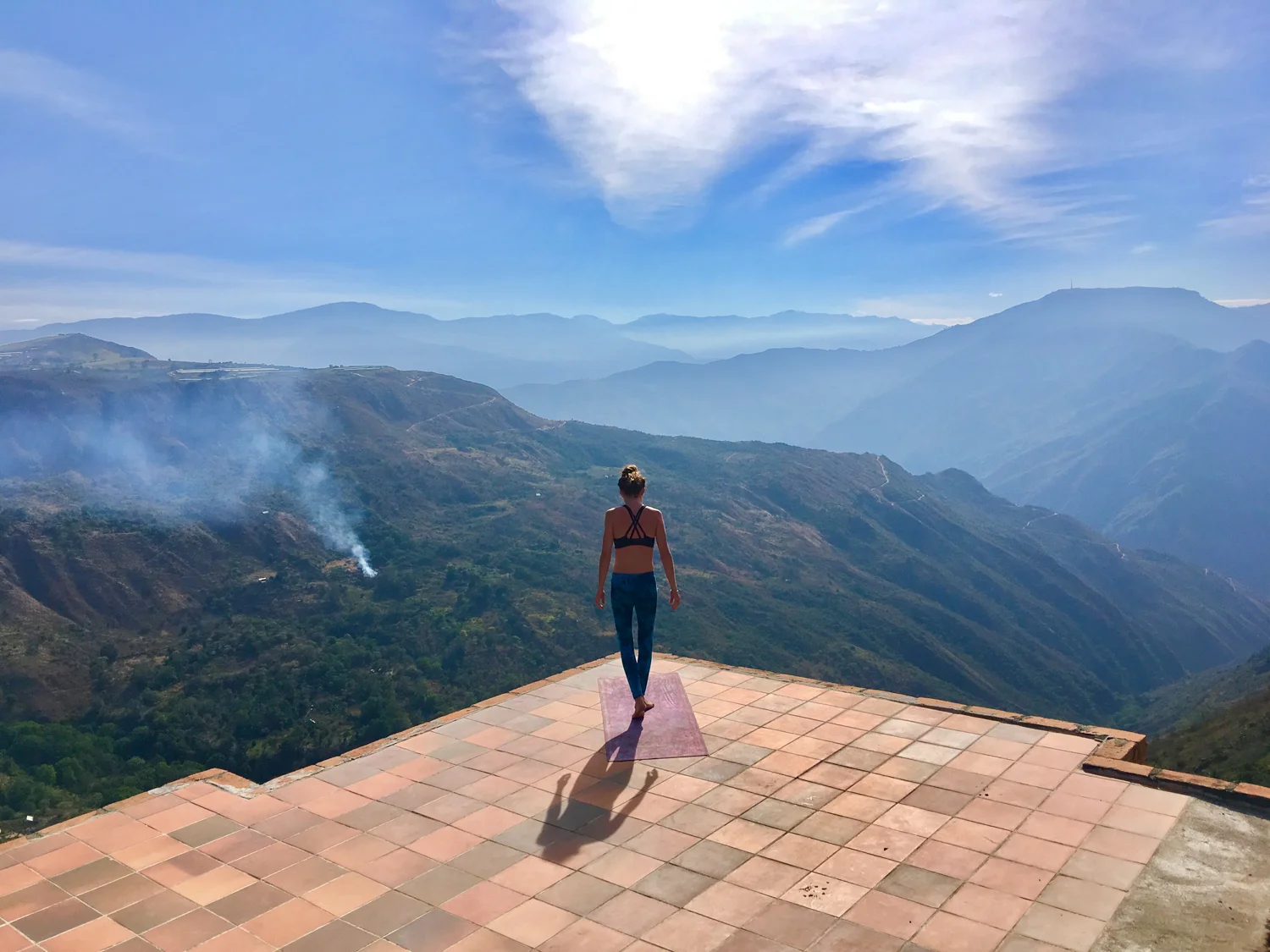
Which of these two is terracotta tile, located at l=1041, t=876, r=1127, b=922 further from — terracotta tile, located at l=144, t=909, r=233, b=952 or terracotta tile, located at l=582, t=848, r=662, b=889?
terracotta tile, located at l=144, t=909, r=233, b=952

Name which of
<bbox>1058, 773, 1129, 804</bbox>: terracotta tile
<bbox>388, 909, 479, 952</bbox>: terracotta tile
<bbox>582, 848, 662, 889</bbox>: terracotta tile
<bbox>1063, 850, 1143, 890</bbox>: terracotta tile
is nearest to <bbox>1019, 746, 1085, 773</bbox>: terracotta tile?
<bbox>1058, 773, 1129, 804</bbox>: terracotta tile

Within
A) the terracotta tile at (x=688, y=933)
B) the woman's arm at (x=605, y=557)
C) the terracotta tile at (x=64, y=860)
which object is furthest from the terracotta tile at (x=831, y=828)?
the terracotta tile at (x=64, y=860)

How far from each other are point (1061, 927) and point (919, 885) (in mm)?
679

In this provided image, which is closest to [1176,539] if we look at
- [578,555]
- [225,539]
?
[578,555]

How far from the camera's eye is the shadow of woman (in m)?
4.92

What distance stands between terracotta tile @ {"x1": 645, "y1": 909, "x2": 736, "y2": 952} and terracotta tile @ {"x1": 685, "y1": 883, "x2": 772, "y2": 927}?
55mm

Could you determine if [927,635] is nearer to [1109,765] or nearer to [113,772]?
[113,772]

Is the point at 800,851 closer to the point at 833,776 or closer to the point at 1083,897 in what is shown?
the point at 833,776

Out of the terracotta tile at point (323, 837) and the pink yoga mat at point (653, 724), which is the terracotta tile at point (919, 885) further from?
the terracotta tile at point (323, 837)

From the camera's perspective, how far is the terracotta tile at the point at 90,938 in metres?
4.02

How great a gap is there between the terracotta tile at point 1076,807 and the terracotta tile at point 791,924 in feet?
6.25

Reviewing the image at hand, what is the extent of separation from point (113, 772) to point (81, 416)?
136 ft

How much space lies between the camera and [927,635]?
2400 inches

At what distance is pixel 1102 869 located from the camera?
14.1ft
